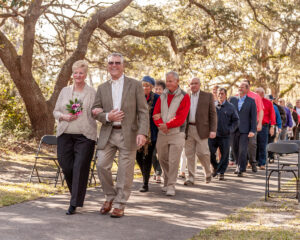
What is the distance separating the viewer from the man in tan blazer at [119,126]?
6926 mm

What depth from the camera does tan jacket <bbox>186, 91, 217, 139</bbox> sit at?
408 inches

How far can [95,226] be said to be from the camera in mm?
6133

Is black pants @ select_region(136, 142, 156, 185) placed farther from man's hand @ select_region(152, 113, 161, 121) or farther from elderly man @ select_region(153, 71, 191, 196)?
man's hand @ select_region(152, 113, 161, 121)

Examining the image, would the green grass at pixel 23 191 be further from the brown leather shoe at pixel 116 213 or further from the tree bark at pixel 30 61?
the tree bark at pixel 30 61

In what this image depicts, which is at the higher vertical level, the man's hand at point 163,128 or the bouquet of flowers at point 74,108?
the bouquet of flowers at point 74,108

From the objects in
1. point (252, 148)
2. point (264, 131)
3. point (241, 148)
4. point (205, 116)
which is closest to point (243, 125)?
point (241, 148)

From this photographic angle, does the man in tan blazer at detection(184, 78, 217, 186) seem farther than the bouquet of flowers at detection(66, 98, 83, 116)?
Yes

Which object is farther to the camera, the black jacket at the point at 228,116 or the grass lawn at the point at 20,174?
the black jacket at the point at 228,116

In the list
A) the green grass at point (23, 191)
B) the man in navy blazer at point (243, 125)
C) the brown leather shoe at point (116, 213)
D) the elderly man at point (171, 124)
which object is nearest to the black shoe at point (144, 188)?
the elderly man at point (171, 124)

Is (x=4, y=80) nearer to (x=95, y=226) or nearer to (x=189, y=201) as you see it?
(x=189, y=201)

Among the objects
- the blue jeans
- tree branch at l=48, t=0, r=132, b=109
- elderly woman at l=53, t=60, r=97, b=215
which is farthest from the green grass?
tree branch at l=48, t=0, r=132, b=109

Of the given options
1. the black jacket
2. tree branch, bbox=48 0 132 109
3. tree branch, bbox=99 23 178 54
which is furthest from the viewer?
tree branch, bbox=99 23 178 54

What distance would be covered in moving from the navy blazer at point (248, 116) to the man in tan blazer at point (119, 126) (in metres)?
5.83

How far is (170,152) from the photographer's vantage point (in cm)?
896
